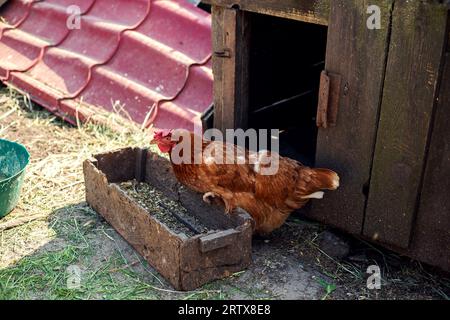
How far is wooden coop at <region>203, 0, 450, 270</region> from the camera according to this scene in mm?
2809

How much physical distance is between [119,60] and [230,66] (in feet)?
6.79

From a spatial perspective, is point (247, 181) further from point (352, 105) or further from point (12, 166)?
point (12, 166)

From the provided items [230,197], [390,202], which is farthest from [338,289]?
[230,197]

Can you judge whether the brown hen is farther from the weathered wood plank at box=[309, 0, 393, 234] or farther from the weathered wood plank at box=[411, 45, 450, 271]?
the weathered wood plank at box=[411, 45, 450, 271]

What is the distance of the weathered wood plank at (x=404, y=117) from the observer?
9.03ft

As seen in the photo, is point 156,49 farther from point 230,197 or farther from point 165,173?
point 230,197

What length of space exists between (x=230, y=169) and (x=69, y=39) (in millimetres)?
3292

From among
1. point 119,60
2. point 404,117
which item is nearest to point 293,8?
point 404,117

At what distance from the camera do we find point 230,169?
3398 mm

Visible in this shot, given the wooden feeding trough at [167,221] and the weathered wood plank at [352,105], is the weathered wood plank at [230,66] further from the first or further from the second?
the weathered wood plank at [352,105]

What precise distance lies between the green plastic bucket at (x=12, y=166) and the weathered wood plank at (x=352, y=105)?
2.03 m

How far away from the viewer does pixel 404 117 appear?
2.93 metres

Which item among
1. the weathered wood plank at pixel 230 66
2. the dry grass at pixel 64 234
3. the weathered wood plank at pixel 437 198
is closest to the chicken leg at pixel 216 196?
the dry grass at pixel 64 234
